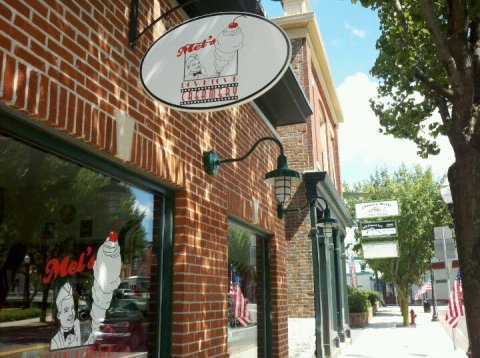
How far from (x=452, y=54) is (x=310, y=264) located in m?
8.12

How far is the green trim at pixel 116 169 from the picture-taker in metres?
2.66

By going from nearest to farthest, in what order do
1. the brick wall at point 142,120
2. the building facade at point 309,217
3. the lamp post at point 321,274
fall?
1. the brick wall at point 142,120
2. the lamp post at point 321,274
3. the building facade at point 309,217

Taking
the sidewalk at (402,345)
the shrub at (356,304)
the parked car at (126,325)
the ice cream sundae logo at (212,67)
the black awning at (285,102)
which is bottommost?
the sidewalk at (402,345)

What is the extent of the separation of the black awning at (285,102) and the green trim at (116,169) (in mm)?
3376

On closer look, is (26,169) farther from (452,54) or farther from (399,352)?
(399,352)

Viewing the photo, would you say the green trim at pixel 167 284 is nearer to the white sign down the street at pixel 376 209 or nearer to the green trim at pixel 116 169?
the green trim at pixel 116 169

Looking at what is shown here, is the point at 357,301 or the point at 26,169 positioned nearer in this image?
the point at 26,169

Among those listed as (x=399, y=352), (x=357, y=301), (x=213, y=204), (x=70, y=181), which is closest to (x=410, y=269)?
(x=357, y=301)

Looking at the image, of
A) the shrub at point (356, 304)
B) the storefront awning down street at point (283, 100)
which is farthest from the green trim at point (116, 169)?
the shrub at point (356, 304)

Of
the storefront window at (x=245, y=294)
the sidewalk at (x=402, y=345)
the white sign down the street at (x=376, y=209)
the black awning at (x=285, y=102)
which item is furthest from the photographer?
the white sign down the street at (x=376, y=209)

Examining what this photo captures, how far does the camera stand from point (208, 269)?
465 centimetres

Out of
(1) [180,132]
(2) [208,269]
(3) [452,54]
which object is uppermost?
(3) [452,54]

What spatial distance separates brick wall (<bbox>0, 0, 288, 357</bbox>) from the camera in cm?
255

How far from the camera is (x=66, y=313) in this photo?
304 cm
